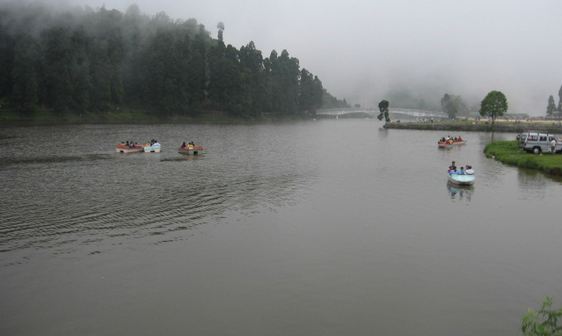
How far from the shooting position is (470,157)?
83125mm

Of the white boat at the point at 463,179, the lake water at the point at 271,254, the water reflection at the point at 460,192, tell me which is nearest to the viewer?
the lake water at the point at 271,254

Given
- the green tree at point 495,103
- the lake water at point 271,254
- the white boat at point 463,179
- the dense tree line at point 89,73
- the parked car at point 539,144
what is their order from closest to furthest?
1. the lake water at point 271,254
2. the white boat at point 463,179
3. the parked car at point 539,144
4. the dense tree line at point 89,73
5. the green tree at point 495,103

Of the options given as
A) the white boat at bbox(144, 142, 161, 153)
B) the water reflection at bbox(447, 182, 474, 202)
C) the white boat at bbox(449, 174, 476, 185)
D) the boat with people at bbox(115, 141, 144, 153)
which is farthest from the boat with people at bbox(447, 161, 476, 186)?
the boat with people at bbox(115, 141, 144, 153)

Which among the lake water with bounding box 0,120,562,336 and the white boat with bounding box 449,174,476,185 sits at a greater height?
the white boat with bounding box 449,174,476,185

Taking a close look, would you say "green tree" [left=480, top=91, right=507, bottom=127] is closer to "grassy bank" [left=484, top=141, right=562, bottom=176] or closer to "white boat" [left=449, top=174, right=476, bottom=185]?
"grassy bank" [left=484, top=141, right=562, bottom=176]

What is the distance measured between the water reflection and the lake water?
33cm

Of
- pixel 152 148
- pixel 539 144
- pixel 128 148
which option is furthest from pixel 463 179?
pixel 128 148

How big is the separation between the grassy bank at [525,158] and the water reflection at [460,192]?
1622 cm

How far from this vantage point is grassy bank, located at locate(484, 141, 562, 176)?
6177cm

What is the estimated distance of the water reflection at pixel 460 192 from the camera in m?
46.8

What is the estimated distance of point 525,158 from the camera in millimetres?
69125

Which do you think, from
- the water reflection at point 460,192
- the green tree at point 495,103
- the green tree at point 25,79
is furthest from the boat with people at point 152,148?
the green tree at point 495,103

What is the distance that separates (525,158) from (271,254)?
5337 centimetres

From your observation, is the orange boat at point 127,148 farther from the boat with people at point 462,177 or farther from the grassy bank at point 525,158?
the grassy bank at point 525,158
